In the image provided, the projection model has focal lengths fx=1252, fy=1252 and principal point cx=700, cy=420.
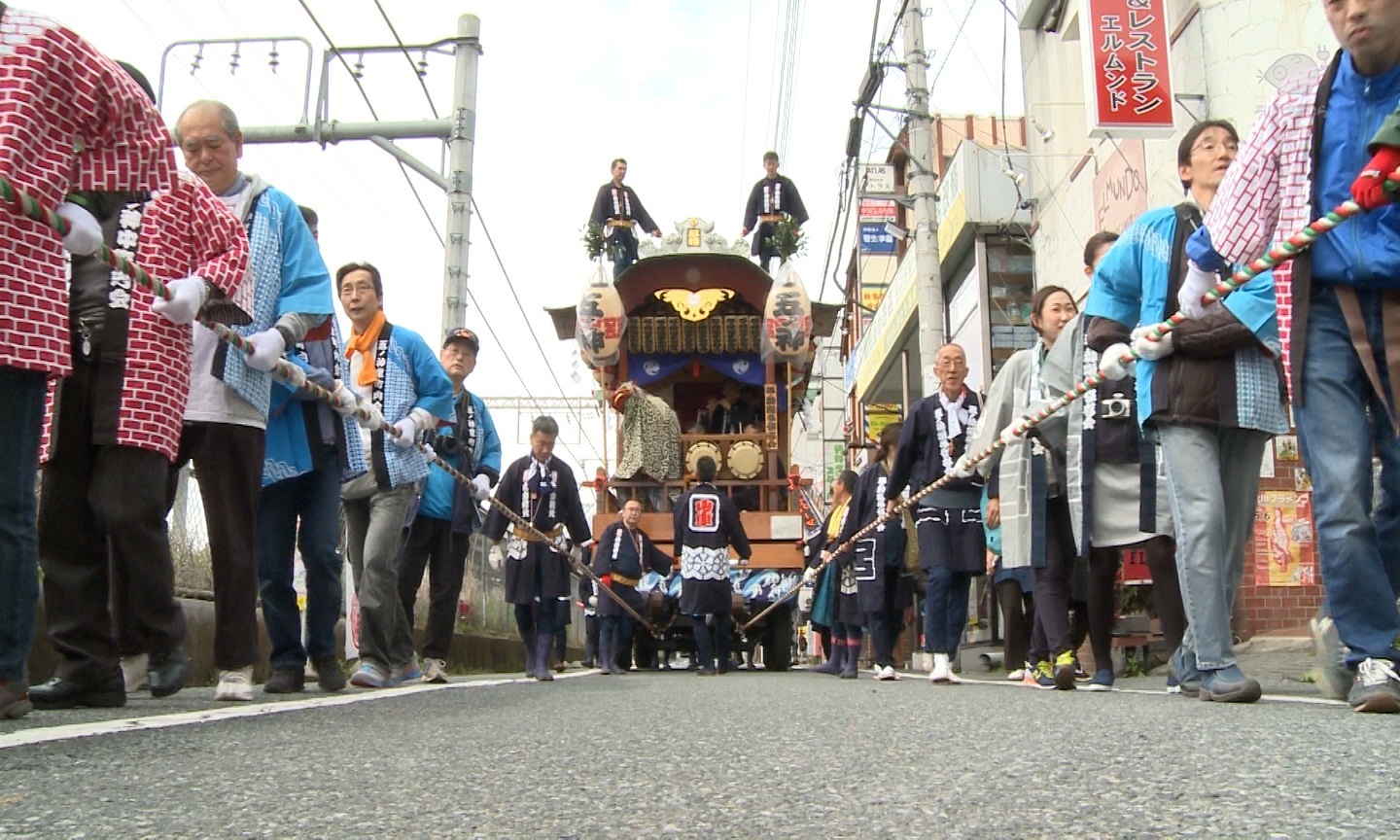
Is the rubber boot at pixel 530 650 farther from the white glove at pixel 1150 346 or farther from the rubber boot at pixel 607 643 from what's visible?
the white glove at pixel 1150 346

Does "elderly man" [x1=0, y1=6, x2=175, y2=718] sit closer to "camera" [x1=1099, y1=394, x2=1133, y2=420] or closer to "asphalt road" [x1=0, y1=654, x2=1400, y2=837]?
"asphalt road" [x1=0, y1=654, x2=1400, y2=837]

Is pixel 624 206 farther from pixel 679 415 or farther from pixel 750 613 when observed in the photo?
pixel 750 613

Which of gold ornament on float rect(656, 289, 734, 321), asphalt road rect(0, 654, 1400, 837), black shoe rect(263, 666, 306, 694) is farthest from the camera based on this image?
gold ornament on float rect(656, 289, 734, 321)

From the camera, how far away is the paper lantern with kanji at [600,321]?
13.8 m

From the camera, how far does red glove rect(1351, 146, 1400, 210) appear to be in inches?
124

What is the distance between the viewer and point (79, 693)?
3.82 m

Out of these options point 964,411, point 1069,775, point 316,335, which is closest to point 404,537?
point 316,335

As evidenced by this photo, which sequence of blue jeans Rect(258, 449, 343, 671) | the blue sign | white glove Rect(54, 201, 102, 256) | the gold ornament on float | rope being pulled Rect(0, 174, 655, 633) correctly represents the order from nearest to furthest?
rope being pulled Rect(0, 174, 655, 633) → white glove Rect(54, 201, 102, 256) → blue jeans Rect(258, 449, 343, 671) → the gold ornament on float → the blue sign

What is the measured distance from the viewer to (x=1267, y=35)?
11.0m

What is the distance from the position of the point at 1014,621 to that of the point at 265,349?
533cm

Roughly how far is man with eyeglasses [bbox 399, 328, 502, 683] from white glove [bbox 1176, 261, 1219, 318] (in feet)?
13.4

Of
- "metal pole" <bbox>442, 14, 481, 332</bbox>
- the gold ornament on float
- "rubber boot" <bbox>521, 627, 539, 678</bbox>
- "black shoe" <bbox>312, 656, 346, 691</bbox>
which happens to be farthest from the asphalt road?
the gold ornament on float

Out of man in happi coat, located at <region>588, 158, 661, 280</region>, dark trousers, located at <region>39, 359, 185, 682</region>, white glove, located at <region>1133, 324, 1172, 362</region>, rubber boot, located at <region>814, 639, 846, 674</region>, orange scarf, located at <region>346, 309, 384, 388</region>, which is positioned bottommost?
rubber boot, located at <region>814, 639, 846, 674</region>

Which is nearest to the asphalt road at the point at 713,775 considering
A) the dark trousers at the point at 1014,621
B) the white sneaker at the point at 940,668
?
the white sneaker at the point at 940,668
